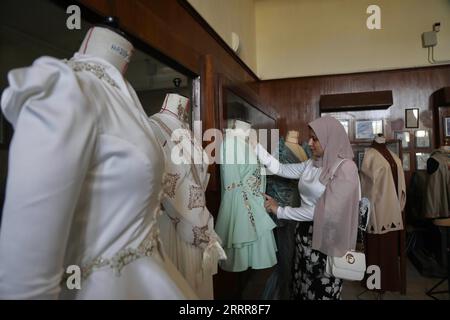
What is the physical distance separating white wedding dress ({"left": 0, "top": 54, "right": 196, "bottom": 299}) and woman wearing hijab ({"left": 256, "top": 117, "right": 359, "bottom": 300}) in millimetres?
957

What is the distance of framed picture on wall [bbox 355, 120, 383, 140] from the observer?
336cm

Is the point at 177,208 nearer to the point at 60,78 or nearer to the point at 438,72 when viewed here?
the point at 60,78

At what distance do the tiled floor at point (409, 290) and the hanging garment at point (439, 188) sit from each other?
21.6 inches

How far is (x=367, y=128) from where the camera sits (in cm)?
337

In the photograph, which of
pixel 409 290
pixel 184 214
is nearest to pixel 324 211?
pixel 184 214

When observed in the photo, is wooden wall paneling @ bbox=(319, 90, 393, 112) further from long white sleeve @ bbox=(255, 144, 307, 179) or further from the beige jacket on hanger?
long white sleeve @ bbox=(255, 144, 307, 179)

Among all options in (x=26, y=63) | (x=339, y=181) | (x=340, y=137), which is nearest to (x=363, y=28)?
(x=340, y=137)

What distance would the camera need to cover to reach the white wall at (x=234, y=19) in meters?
1.95

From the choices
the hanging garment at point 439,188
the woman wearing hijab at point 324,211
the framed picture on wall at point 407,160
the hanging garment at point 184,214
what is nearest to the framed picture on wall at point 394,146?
the hanging garment at point 439,188

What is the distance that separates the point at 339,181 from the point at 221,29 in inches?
56.3

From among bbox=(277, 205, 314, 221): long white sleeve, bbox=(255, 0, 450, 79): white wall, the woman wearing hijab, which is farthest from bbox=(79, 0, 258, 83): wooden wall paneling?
bbox=(255, 0, 450, 79): white wall

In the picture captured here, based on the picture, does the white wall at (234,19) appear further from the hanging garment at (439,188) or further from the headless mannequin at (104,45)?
the hanging garment at (439,188)

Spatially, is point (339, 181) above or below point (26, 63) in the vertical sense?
below

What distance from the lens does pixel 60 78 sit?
0.43m
